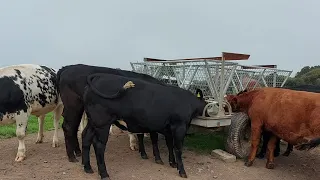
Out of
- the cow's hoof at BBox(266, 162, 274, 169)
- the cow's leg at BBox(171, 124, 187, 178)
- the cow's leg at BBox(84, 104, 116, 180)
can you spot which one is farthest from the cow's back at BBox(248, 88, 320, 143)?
the cow's leg at BBox(84, 104, 116, 180)

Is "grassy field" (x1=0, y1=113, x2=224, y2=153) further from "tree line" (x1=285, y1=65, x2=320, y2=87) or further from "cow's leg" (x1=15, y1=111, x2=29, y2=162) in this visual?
"tree line" (x1=285, y1=65, x2=320, y2=87)

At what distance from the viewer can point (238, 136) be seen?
7.16m

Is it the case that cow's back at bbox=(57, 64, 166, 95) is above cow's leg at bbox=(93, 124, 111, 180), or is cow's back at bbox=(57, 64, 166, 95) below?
above

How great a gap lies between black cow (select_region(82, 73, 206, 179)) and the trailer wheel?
1.31m

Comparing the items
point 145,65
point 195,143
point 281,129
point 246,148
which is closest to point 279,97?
point 281,129

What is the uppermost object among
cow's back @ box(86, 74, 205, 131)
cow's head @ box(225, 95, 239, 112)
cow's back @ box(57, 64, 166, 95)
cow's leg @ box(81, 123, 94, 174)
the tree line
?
cow's back @ box(57, 64, 166, 95)

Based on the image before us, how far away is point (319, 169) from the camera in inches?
278

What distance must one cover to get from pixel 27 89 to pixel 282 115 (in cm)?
475

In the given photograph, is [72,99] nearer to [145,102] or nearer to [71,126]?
[71,126]

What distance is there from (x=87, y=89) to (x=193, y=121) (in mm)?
2262

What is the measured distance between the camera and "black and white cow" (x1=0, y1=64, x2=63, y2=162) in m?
6.22

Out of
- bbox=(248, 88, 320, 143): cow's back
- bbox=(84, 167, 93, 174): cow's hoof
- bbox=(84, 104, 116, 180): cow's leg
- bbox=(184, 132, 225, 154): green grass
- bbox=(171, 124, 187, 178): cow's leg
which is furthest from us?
bbox=(184, 132, 225, 154): green grass

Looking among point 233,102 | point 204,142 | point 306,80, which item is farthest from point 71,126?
point 306,80

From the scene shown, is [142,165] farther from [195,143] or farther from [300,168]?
[300,168]
